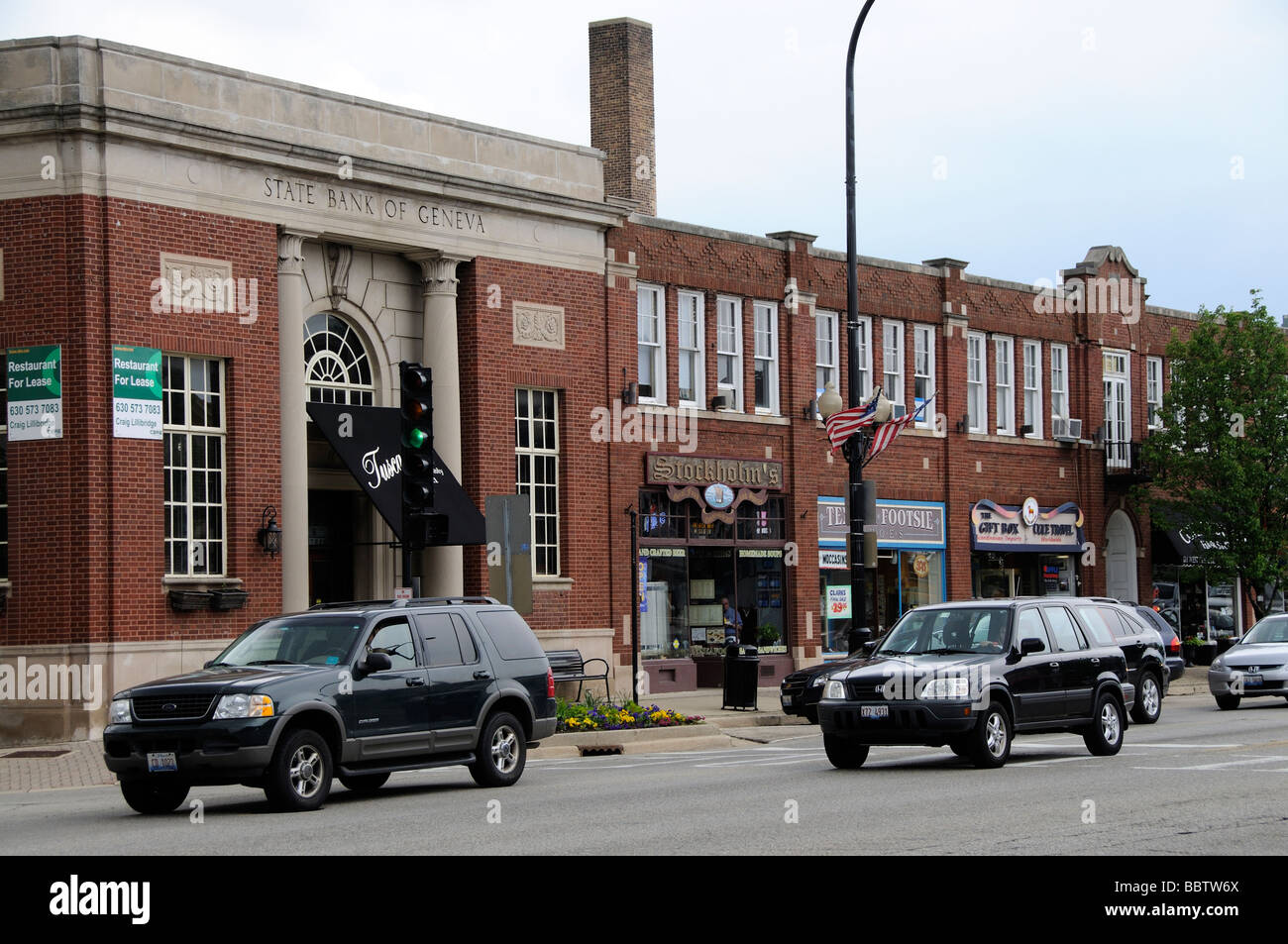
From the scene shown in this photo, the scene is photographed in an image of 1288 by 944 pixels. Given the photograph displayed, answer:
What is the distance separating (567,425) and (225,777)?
17.3m

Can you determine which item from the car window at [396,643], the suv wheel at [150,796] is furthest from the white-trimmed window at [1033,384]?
the suv wheel at [150,796]

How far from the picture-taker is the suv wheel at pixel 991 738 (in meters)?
16.6

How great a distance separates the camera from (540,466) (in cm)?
3064

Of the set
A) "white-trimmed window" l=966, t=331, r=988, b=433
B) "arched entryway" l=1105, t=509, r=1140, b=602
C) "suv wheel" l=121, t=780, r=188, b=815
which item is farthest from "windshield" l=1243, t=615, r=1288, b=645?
"suv wheel" l=121, t=780, r=188, b=815

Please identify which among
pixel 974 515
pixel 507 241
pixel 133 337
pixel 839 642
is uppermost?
pixel 507 241

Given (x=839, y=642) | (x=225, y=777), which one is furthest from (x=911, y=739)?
(x=839, y=642)

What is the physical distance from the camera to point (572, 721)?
2292 cm

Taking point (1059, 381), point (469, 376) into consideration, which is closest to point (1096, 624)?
point (469, 376)

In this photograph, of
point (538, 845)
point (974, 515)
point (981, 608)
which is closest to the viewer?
point (538, 845)

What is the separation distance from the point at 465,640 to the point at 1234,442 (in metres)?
28.8

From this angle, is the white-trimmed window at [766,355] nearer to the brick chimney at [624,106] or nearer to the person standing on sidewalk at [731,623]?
the brick chimney at [624,106]

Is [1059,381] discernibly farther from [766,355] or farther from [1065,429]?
[766,355]

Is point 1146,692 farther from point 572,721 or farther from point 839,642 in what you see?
point 839,642

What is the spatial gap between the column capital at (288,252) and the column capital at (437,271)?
2520mm
